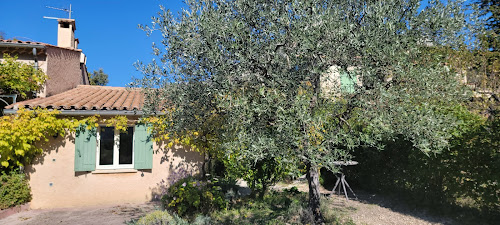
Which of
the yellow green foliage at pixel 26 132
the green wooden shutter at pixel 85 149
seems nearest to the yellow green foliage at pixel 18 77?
the yellow green foliage at pixel 26 132

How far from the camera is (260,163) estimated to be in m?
9.05

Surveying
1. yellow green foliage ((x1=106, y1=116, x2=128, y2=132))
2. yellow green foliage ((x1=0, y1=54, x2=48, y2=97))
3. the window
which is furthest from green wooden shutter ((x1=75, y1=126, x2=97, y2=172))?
yellow green foliage ((x1=0, y1=54, x2=48, y2=97))

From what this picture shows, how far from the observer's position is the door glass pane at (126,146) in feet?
32.6

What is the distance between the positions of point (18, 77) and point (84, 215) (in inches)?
230

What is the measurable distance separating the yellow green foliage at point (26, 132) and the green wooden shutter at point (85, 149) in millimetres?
375

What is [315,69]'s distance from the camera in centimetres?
446

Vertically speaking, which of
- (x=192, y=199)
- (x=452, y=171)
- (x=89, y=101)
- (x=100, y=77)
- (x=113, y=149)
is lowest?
(x=192, y=199)

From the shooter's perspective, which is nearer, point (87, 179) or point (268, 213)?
point (268, 213)

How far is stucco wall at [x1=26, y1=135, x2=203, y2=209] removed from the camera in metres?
9.02

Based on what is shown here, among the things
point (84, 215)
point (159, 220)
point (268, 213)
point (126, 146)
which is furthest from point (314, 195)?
point (126, 146)

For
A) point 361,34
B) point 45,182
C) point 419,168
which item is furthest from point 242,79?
point 45,182

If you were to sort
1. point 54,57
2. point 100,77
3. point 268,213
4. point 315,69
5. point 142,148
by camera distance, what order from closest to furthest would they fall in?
point 315,69 < point 268,213 < point 142,148 < point 54,57 < point 100,77

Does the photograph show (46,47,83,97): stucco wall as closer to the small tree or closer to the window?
the window

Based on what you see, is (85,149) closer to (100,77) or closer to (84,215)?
(84,215)
